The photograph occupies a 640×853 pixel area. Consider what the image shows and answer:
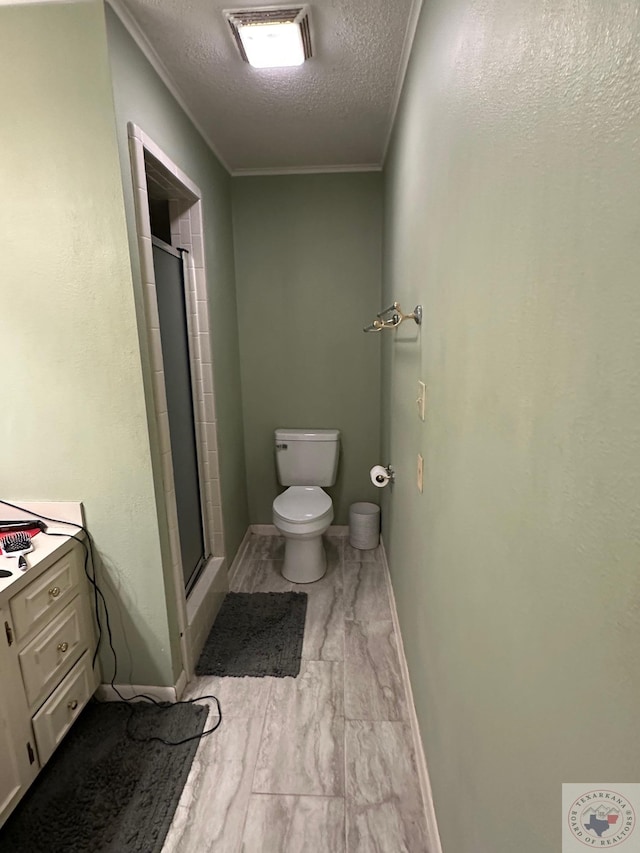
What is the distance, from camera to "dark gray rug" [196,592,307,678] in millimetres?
1944

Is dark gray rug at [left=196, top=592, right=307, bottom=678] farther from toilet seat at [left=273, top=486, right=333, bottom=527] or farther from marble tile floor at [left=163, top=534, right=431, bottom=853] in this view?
toilet seat at [left=273, top=486, right=333, bottom=527]

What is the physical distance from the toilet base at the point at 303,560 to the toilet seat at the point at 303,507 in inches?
6.7

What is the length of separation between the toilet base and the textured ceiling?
2.20 metres

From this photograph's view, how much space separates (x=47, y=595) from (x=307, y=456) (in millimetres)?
1765

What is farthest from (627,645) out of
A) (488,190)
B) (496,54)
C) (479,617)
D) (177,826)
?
(177,826)

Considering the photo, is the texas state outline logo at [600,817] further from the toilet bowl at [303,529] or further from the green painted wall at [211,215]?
the toilet bowl at [303,529]

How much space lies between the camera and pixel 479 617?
0.83 meters

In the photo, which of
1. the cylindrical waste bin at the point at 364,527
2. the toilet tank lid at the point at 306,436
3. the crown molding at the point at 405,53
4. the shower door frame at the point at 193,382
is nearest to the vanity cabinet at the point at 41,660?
the shower door frame at the point at 193,382

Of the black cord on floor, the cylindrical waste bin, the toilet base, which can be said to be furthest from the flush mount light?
the cylindrical waste bin

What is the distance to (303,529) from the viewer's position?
244 cm

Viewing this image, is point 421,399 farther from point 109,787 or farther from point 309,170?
point 309,170

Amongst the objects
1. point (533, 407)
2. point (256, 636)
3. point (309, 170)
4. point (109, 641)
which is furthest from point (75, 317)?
point (309, 170)

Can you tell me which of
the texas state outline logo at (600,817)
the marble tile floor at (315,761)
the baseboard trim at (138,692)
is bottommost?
the marble tile floor at (315,761)

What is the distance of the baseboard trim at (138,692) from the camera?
1758mm
